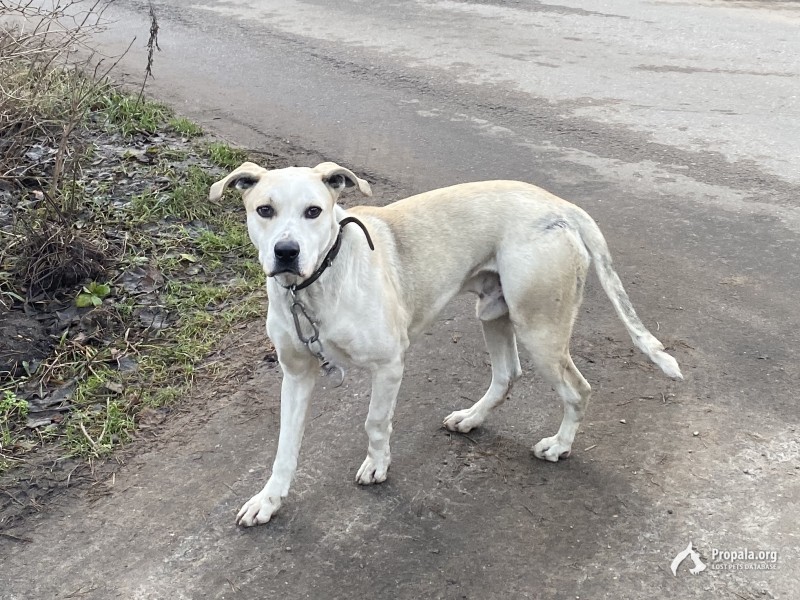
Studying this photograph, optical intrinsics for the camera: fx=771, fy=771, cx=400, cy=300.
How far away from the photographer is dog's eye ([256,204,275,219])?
3227 millimetres

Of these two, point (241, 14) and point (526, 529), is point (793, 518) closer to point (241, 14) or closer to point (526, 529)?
point (526, 529)

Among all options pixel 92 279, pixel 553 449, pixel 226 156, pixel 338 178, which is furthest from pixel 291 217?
pixel 226 156

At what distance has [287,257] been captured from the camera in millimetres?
3076

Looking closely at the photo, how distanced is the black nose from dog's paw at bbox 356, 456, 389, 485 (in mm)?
1162

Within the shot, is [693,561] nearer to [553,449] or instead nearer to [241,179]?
[553,449]

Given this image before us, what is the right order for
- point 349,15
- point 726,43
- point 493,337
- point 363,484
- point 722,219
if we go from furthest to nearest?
point 349,15, point 726,43, point 722,219, point 493,337, point 363,484

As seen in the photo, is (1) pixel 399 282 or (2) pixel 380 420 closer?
(2) pixel 380 420

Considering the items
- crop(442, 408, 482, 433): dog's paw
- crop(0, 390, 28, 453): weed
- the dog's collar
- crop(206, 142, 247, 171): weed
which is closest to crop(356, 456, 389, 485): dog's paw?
crop(442, 408, 482, 433): dog's paw

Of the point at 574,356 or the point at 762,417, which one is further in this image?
the point at 574,356

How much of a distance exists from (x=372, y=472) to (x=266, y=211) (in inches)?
53.5

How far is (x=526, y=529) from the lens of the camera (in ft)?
11.1

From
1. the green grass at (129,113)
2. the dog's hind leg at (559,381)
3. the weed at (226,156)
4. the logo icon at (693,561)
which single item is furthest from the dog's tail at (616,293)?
the green grass at (129,113)

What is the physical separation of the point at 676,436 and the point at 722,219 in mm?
2577

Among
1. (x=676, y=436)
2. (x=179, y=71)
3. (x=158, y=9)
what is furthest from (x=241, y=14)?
(x=676, y=436)
